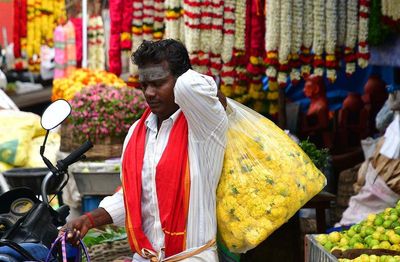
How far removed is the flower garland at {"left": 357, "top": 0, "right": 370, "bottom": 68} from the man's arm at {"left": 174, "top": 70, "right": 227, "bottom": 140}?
362 cm

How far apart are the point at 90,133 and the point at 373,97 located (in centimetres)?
363

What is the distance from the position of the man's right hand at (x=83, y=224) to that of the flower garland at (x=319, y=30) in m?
3.43

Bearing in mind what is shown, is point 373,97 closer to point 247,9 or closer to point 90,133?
point 247,9

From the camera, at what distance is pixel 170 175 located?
3.63 meters

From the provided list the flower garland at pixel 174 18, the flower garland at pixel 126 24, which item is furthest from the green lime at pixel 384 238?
the flower garland at pixel 126 24

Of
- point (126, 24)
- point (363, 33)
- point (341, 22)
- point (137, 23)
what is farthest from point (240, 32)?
point (126, 24)

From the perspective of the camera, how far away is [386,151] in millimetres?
6738

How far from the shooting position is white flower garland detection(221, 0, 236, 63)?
7.09m

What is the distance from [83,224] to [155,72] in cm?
75

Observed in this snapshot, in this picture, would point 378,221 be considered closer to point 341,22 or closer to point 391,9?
point 391,9

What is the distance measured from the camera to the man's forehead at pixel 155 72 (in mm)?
3623

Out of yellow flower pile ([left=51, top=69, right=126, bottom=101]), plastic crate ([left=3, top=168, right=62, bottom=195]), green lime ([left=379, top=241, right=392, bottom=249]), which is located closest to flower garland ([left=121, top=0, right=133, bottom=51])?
yellow flower pile ([left=51, top=69, right=126, bottom=101])

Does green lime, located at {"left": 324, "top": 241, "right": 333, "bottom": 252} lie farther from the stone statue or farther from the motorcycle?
the stone statue

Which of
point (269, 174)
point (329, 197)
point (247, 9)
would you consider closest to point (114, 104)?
point (247, 9)
